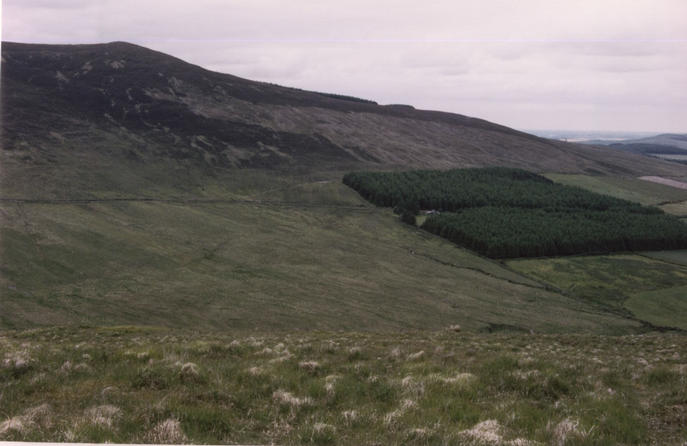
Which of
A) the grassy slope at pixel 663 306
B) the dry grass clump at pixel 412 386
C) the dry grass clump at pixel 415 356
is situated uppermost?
the dry grass clump at pixel 412 386

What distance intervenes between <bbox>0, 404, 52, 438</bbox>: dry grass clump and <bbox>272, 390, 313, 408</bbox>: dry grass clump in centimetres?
417

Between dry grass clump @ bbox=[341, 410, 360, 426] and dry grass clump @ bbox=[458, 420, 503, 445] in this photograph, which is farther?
dry grass clump @ bbox=[341, 410, 360, 426]

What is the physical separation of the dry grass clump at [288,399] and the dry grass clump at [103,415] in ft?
9.92

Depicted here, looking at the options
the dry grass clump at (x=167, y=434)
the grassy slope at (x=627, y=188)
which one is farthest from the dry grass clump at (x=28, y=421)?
the grassy slope at (x=627, y=188)

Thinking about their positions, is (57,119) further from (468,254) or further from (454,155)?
(454,155)

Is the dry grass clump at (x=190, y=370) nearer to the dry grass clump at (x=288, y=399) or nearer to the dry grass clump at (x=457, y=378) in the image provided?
the dry grass clump at (x=288, y=399)

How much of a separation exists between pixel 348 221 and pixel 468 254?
2690 cm

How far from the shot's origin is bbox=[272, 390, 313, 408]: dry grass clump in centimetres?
1074

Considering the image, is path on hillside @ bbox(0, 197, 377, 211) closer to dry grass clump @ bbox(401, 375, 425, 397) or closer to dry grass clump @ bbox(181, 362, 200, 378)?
dry grass clump @ bbox(181, 362, 200, 378)

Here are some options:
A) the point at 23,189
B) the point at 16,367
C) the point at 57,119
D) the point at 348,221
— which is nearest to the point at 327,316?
the point at 16,367

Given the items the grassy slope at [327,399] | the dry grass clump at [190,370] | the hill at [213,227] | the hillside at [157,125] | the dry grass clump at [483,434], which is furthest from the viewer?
the hillside at [157,125]

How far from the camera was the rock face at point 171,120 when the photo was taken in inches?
5153

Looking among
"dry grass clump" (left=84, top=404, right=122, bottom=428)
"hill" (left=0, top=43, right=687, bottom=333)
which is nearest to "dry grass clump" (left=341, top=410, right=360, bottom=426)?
"dry grass clump" (left=84, top=404, right=122, bottom=428)

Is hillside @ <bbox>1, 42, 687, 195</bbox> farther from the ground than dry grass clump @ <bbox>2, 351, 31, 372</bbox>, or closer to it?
farther from the ground
